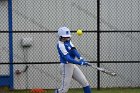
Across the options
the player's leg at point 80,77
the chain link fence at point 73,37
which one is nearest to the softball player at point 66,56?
the player's leg at point 80,77

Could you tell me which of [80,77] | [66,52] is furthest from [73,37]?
[66,52]

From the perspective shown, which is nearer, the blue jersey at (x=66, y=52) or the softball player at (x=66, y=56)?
the blue jersey at (x=66, y=52)

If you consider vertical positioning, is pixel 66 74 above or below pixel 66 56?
below

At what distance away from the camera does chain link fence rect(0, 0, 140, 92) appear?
11938 mm

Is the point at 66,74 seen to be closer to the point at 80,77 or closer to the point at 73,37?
the point at 80,77

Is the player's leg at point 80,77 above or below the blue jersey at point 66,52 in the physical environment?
below

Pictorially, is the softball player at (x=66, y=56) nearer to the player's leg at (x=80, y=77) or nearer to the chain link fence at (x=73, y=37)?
the player's leg at (x=80, y=77)

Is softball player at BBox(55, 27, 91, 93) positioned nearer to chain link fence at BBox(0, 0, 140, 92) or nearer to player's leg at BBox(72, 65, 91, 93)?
player's leg at BBox(72, 65, 91, 93)

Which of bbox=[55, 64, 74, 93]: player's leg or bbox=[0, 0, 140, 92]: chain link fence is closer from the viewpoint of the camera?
bbox=[55, 64, 74, 93]: player's leg

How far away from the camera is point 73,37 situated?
12.1m

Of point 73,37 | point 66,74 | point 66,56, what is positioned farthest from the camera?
point 73,37

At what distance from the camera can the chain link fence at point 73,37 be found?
11.9 metres

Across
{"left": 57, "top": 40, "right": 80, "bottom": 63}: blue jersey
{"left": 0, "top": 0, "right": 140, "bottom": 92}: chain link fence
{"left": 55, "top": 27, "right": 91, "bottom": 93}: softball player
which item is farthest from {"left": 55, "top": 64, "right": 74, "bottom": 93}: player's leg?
{"left": 0, "top": 0, "right": 140, "bottom": 92}: chain link fence

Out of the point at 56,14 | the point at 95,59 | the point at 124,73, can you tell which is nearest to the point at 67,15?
the point at 56,14
